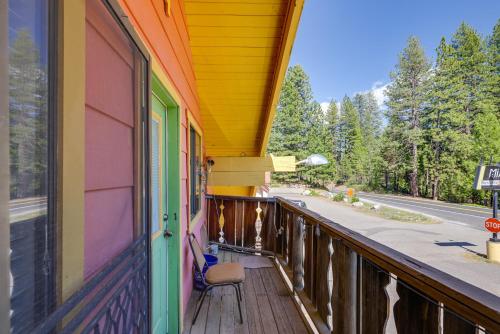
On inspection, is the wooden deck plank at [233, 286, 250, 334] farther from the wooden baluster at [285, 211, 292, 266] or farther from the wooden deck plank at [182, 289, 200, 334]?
the wooden baluster at [285, 211, 292, 266]

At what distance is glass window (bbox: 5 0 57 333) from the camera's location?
41 centimetres

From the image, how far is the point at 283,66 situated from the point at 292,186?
87.0 feet

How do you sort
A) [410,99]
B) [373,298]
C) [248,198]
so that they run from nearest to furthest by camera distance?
[373,298]
[248,198]
[410,99]

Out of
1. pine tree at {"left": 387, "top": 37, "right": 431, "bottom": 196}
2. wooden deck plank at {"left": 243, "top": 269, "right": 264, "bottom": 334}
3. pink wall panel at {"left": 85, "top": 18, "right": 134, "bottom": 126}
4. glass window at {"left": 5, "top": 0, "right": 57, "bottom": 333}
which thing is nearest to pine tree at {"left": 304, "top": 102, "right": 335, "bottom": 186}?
pine tree at {"left": 387, "top": 37, "right": 431, "bottom": 196}

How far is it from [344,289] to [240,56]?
2.35m

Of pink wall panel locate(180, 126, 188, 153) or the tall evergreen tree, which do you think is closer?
pink wall panel locate(180, 126, 188, 153)

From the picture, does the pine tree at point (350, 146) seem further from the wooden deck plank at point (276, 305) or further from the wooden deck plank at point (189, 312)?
the wooden deck plank at point (189, 312)

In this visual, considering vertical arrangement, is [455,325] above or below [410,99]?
below

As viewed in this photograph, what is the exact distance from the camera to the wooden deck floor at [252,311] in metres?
2.12

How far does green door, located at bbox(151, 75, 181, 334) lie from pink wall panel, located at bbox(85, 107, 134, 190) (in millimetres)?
908

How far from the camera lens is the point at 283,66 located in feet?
8.72

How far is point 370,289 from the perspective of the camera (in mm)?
1250

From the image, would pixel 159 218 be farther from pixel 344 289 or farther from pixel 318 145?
pixel 318 145

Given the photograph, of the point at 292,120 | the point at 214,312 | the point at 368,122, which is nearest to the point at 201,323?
the point at 214,312
